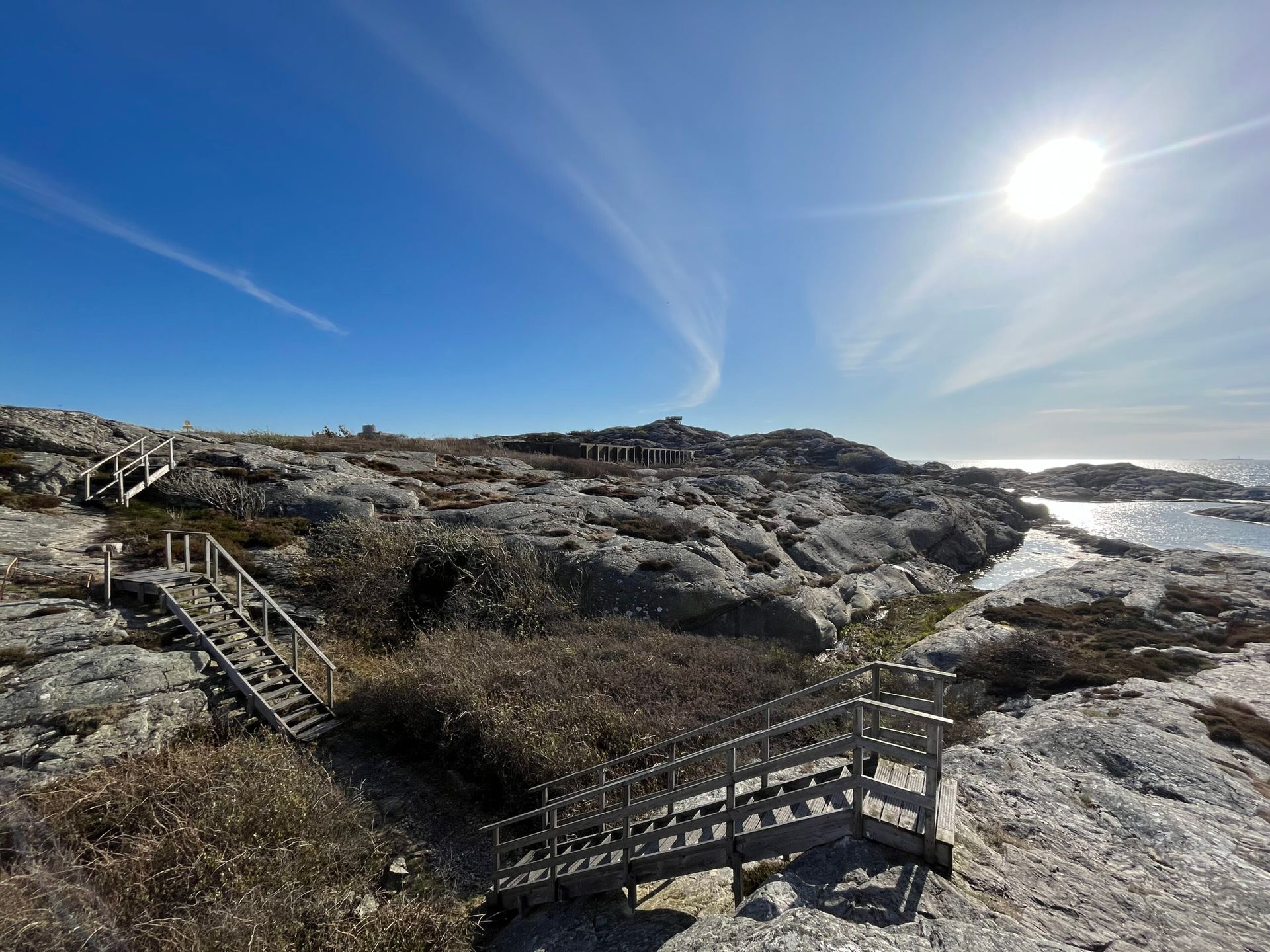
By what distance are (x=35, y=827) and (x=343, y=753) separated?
14.7ft

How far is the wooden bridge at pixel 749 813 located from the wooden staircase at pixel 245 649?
220 inches

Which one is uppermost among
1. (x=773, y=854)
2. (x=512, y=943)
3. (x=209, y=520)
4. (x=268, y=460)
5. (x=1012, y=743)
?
(x=268, y=460)

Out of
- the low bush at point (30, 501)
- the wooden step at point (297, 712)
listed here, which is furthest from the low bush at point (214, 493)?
the wooden step at point (297, 712)

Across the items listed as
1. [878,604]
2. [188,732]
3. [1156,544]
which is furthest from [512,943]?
[1156,544]

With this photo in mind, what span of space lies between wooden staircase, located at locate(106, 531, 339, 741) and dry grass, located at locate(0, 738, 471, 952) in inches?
90.7

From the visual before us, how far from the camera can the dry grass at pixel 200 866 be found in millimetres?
5320

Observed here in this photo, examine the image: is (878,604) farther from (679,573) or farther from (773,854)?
(773,854)

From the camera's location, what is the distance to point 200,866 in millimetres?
6086

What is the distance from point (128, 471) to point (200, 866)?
19.6 meters

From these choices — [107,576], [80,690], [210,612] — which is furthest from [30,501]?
[80,690]

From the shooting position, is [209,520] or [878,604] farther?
[878,604]

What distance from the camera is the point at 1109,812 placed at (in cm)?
755

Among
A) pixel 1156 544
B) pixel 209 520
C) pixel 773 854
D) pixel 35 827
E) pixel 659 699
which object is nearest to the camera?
pixel 773 854

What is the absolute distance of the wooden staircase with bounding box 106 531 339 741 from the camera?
10570 millimetres
